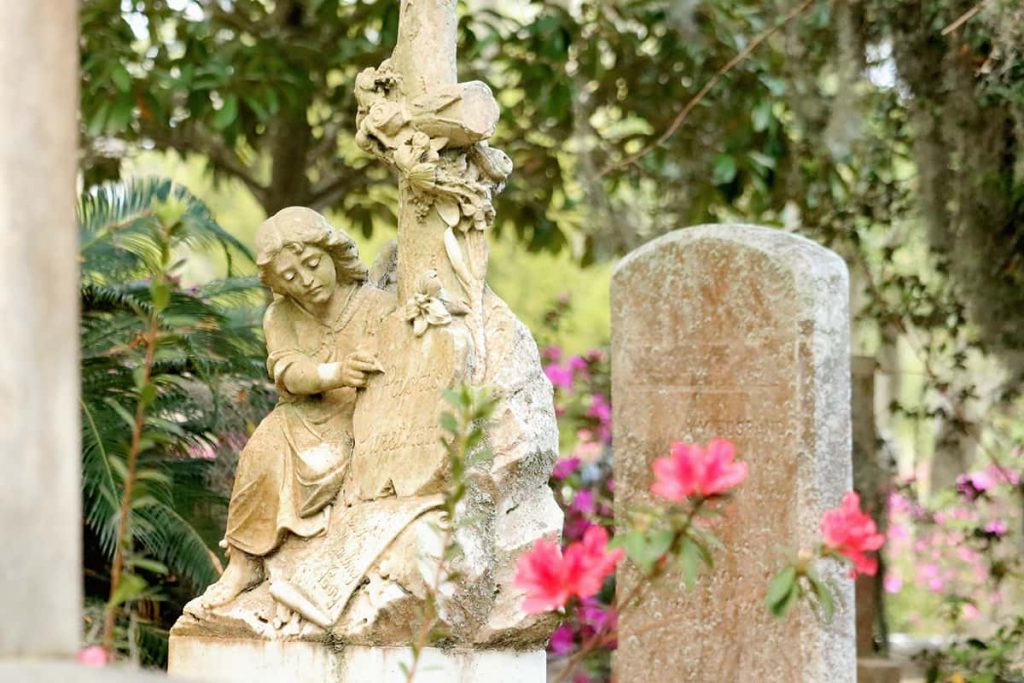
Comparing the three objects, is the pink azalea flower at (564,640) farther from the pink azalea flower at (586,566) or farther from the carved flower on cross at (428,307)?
the pink azalea flower at (586,566)

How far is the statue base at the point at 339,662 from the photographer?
16.2 feet

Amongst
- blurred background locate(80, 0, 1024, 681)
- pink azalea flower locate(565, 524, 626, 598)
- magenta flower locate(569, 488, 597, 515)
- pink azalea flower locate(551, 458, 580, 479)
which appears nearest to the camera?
pink azalea flower locate(565, 524, 626, 598)

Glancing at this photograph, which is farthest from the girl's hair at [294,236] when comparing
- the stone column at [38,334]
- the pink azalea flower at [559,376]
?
the pink azalea flower at [559,376]

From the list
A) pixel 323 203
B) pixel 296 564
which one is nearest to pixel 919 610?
pixel 323 203

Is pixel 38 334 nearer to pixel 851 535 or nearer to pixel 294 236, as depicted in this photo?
pixel 851 535

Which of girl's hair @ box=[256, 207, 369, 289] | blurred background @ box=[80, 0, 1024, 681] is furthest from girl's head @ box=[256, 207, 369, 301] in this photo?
blurred background @ box=[80, 0, 1024, 681]

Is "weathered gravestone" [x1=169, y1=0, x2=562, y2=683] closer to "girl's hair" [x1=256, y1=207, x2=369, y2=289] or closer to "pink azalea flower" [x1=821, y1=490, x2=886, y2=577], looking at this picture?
"girl's hair" [x1=256, y1=207, x2=369, y2=289]

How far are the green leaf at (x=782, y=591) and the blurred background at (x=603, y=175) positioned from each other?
15.0 feet

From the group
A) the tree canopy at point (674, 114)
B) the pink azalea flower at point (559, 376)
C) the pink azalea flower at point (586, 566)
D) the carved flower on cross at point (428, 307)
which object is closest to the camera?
the pink azalea flower at point (586, 566)

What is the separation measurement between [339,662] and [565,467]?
14.6ft

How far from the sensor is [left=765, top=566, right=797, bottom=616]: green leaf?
2.76 meters

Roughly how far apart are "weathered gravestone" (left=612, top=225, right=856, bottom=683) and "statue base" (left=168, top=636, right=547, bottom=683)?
4.70 feet

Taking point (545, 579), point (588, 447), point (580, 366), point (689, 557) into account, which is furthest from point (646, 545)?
point (588, 447)

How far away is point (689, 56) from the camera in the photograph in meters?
9.62
